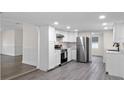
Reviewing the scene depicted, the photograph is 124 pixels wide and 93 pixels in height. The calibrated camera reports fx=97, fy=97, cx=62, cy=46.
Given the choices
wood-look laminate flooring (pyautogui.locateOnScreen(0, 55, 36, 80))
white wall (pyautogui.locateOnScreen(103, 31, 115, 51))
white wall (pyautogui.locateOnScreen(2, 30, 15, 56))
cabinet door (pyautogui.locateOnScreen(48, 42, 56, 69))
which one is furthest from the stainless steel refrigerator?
white wall (pyautogui.locateOnScreen(2, 30, 15, 56))

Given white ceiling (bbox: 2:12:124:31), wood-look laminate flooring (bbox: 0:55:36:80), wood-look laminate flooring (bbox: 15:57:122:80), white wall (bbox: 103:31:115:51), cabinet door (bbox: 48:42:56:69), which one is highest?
white ceiling (bbox: 2:12:124:31)

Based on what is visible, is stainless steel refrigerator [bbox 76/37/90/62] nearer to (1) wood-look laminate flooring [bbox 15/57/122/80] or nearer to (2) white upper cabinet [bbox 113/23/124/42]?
(1) wood-look laminate flooring [bbox 15/57/122/80]

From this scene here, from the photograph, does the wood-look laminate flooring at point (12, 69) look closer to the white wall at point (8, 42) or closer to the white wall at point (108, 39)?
the white wall at point (8, 42)

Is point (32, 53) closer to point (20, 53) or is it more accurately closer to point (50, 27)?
point (50, 27)

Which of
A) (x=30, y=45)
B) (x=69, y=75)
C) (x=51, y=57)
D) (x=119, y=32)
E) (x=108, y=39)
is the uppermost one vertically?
(x=119, y=32)

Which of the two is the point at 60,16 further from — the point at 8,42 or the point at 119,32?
the point at 8,42

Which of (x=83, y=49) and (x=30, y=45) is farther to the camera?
(x=83, y=49)

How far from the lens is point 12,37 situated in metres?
8.54

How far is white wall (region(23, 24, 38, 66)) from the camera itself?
200 inches

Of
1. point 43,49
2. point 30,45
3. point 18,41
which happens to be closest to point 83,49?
point 43,49

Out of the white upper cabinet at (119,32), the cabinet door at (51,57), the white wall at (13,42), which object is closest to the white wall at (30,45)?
the cabinet door at (51,57)

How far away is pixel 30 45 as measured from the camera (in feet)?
18.1
